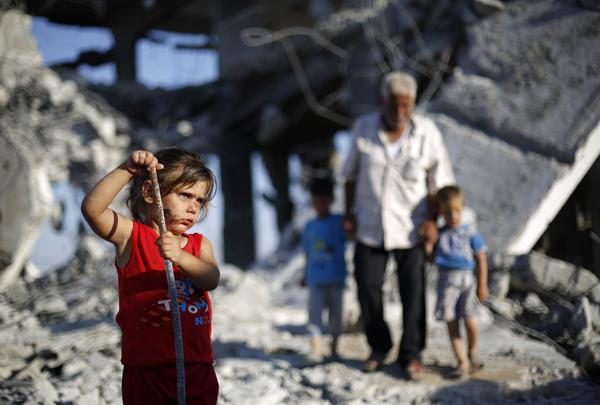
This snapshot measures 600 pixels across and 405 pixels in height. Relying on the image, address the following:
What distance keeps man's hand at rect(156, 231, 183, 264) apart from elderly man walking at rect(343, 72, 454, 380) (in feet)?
5.39

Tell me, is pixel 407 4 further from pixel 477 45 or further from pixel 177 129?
pixel 177 129

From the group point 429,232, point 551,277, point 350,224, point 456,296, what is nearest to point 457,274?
point 456,296

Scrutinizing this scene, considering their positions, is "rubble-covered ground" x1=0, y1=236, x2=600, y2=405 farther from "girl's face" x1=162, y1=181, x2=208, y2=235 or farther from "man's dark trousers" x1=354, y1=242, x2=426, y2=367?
"girl's face" x1=162, y1=181, x2=208, y2=235

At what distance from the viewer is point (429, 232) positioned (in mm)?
2971

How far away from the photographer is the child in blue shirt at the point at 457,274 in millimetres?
2893

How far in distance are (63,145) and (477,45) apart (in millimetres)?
5322

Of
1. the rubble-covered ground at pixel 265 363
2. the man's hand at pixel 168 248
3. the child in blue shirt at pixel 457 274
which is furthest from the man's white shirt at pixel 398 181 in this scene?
the man's hand at pixel 168 248

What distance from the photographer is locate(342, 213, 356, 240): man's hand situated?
3.18 m

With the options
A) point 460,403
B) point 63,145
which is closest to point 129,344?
point 460,403

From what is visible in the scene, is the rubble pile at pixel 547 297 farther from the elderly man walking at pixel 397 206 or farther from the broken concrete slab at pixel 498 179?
the elderly man walking at pixel 397 206

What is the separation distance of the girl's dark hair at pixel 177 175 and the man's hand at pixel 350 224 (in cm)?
151

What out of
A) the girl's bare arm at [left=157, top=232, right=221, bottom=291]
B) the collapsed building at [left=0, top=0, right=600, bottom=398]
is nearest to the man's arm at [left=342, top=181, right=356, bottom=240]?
the collapsed building at [left=0, top=0, right=600, bottom=398]

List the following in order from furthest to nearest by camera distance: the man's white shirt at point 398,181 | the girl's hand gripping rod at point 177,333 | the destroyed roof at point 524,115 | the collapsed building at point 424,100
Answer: the collapsed building at point 424,100 → the destroyed roof at point 524,115 → the man's white shirt at point 398,181 → the girl's hand gripping rod at point 177,333

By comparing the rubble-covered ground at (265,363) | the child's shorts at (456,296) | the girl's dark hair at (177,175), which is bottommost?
the rubble-covered ground at (265,363)
